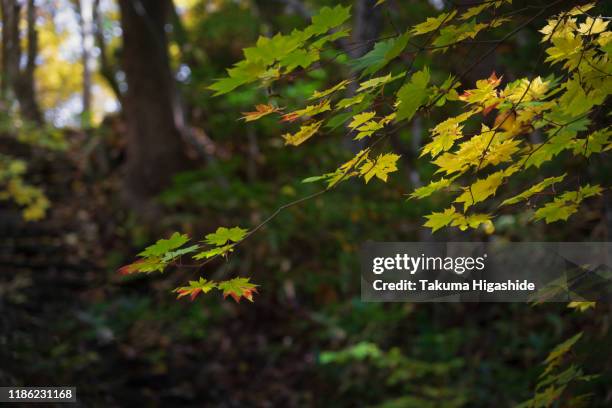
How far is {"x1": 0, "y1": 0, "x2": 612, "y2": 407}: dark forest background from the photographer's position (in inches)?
189

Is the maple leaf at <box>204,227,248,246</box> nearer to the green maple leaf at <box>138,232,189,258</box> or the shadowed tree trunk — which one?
the green maple leaf at <box>138,232,189,258</box>

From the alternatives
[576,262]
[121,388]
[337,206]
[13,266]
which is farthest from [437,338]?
[13,266]

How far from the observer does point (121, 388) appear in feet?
15.9

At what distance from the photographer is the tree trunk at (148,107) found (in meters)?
7.45

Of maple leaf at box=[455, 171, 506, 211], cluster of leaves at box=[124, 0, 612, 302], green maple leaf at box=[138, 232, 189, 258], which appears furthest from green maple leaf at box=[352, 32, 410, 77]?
green maple leaf at box=[138, 232, 189, 258]

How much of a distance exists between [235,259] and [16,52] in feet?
11.2

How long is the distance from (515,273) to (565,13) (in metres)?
2.79

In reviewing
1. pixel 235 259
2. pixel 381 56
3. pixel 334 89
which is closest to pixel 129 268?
pixel 334 89

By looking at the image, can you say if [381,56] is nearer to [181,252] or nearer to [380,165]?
[380,165]

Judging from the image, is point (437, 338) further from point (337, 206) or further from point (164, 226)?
point (164, 226)

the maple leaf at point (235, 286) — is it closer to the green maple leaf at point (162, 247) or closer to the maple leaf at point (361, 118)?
the green maple leaf at point (162, 247)

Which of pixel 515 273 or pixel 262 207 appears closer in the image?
pixel 515 273

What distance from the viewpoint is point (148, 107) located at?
771cm

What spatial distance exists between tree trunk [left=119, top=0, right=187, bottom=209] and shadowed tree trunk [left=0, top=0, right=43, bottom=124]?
1.13 metres
